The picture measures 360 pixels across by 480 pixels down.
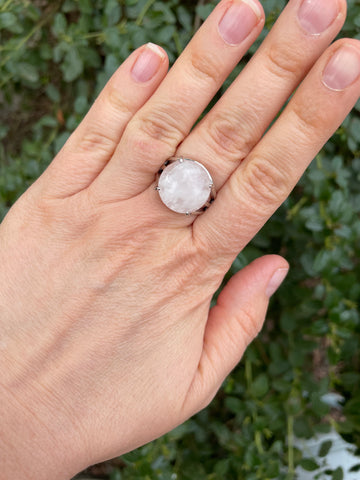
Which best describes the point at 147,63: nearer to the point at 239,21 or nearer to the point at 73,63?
the point at 239,21

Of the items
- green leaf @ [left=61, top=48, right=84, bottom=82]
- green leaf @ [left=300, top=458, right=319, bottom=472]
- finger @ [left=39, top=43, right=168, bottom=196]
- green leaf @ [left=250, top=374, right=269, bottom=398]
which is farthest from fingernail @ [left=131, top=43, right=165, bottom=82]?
green leaf @ [left=300, top=458, right=319, bottom=472]

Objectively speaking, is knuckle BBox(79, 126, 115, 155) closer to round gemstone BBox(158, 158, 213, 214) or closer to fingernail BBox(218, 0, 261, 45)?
round gemstone BBox(158, 158, 213, 214)

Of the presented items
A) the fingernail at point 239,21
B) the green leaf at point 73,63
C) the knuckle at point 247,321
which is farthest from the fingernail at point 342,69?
the green leaf at point 73,63

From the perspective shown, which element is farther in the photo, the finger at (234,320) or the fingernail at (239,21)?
the finger at (234,320)

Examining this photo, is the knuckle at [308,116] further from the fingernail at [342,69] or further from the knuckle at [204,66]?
the knuckle at [204,66]

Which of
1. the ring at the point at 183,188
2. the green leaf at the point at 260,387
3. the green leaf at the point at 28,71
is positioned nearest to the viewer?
the ring at the point at 183,188

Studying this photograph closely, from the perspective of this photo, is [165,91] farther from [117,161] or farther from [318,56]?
[318,56]

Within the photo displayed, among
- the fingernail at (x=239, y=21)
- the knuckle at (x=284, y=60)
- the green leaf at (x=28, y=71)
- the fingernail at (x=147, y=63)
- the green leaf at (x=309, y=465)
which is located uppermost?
the fingernail at (x=239, y=21)

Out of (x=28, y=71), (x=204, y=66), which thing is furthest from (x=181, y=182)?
(x=28, y=71)

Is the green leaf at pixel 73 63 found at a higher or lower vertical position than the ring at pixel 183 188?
higher
